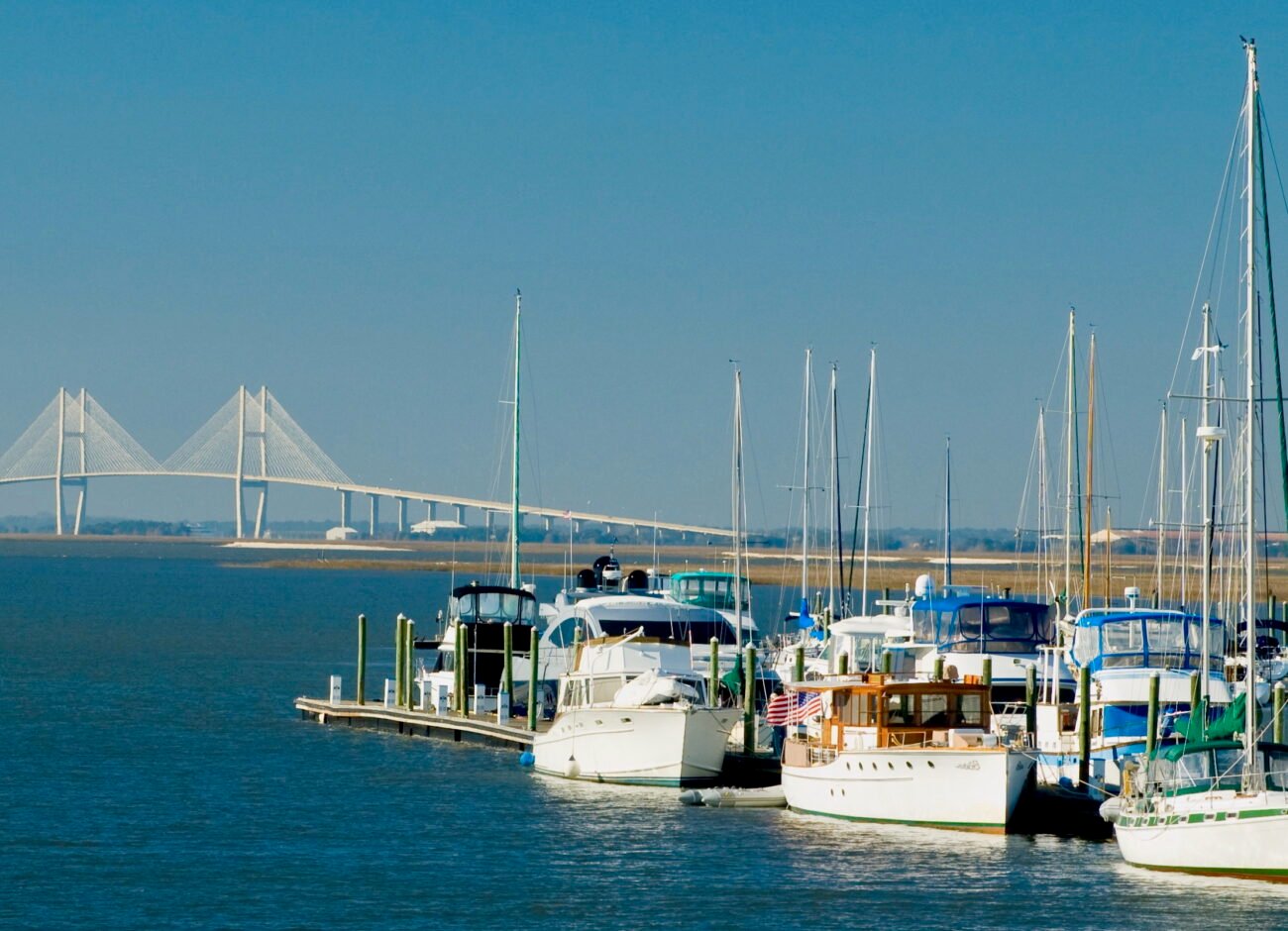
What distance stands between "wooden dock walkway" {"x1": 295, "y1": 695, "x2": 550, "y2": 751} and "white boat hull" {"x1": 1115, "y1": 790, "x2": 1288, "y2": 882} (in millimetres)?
14240

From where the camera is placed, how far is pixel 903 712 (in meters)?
28.8

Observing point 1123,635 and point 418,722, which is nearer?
point 1123,635

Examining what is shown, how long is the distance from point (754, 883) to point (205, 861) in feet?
22.6

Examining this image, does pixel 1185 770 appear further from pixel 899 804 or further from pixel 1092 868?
pixel 899 804

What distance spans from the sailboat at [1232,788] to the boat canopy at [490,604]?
62.4ft

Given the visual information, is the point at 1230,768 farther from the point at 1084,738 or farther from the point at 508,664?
the point at 508,664

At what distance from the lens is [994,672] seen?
116 feet

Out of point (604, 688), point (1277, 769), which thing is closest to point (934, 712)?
point (1277, 769)

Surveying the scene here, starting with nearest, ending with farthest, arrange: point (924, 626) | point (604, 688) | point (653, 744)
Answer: point (653, 744), point (604, 688), point (924, 626)

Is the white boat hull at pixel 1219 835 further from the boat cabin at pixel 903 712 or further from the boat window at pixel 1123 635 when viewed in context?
the boat window at pixel 1123 635

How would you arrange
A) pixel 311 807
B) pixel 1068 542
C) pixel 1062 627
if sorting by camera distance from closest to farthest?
pixel 311 807
pixel 1062 627
pixel 1068 542

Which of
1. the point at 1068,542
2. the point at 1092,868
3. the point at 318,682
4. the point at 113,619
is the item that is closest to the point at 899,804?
the point at 1092,868

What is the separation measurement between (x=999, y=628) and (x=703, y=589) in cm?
1382

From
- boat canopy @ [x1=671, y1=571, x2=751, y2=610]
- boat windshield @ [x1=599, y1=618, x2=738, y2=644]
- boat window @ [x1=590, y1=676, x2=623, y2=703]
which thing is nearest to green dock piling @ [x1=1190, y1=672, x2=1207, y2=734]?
boat window @ [x1=590, y1=676, x2=623, y2=703]
